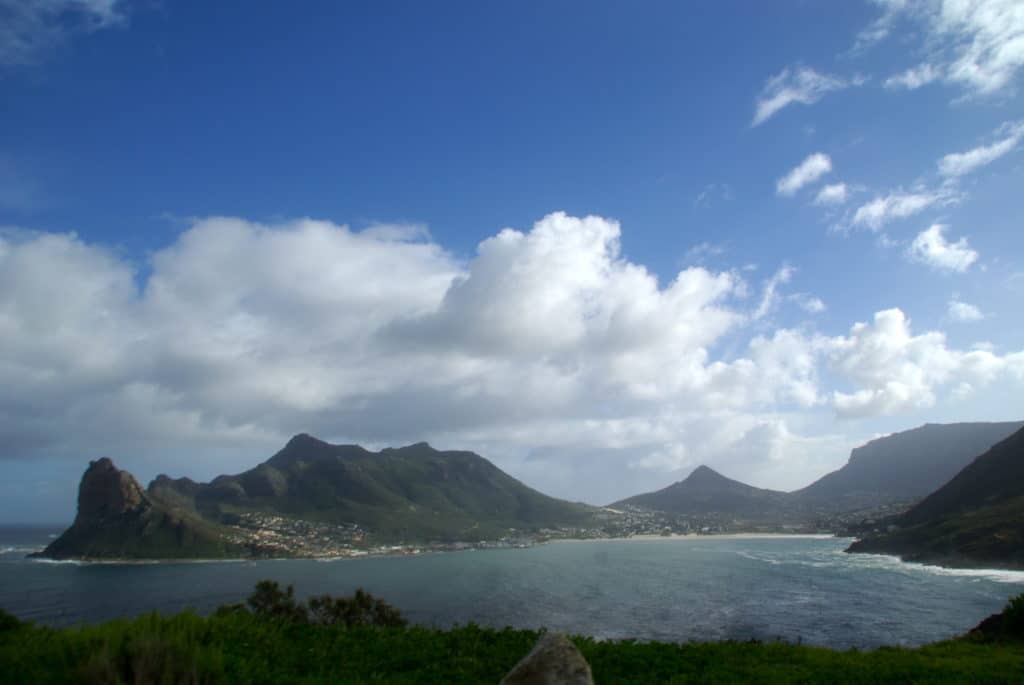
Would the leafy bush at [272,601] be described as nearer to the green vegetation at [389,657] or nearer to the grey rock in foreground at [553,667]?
the green vegetation at [389,657]

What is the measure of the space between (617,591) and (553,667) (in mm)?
75517

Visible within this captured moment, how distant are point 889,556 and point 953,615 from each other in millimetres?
65548

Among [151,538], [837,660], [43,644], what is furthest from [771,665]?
[151,538]

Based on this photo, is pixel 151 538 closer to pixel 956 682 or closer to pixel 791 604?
pixel 791 604

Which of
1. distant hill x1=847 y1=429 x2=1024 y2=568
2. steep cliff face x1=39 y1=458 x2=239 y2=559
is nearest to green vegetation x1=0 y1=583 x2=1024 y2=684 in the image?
distant hill x1=847 y1=429 x2=1024 y2=568

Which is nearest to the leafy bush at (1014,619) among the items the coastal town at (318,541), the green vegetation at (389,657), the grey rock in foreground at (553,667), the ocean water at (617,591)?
the green vegetation at (389,657)

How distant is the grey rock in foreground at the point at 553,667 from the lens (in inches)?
402

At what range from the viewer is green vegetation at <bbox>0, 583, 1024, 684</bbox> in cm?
984

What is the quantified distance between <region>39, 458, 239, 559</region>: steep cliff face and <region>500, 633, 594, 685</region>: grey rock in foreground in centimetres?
15634

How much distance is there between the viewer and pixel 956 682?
1436cm

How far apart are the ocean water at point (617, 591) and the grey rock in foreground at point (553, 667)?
136 ft

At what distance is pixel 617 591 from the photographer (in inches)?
3137

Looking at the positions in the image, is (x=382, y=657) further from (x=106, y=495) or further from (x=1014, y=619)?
(x=106, y=495)

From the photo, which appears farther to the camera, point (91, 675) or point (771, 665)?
point (771, 665)
